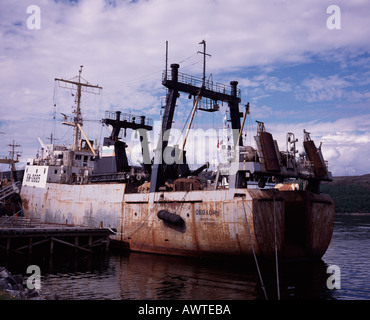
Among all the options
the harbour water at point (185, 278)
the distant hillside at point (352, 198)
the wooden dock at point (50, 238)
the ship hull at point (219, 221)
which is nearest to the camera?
the harbour water at point (185, 278)

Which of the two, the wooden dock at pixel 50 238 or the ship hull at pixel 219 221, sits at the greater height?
the ship hull at pixel 219 221

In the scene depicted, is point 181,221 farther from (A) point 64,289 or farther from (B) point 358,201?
(B) point 358,201

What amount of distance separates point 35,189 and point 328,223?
1200 inches

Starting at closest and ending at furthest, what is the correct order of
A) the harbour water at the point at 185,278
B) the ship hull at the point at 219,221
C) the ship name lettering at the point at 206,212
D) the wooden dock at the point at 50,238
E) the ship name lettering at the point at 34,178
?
the harbour water at the point at 185,278, the ship hull at the point at 219,221, the ship name lettering at the point at 206,212, the wooden dock at the point at 50,238, the ship name lettering at the point at 34,178

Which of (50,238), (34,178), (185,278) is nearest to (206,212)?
(185,278)

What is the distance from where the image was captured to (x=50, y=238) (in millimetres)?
26094

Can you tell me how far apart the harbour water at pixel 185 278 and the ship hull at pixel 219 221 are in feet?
2.95

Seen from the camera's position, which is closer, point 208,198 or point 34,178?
point 208,198

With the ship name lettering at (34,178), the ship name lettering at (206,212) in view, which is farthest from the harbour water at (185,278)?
the ship name lettering at (34,178)

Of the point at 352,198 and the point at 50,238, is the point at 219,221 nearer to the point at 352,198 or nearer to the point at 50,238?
the point at 50,238

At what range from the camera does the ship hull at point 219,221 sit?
21125 mm

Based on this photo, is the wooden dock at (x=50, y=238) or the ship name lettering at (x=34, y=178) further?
the ship name lettering at (x=34, y=178)

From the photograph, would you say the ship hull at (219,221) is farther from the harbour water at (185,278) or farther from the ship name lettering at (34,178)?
the ship name lettering at (34,178)

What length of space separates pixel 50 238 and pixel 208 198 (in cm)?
1222
